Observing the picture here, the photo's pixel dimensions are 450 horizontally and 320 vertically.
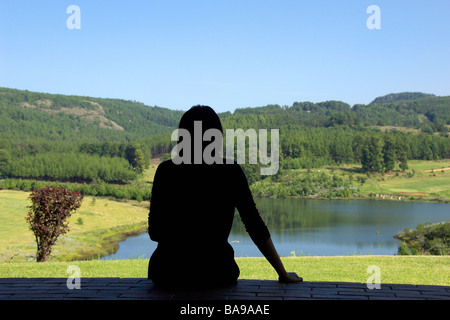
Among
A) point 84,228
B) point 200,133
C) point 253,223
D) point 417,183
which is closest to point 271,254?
point 253,223

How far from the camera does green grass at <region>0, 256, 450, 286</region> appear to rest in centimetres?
679

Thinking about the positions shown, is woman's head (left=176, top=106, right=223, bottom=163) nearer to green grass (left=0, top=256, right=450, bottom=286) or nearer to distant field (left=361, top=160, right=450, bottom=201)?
→ green grass (left=0, top=256, right=450, bottom=286)

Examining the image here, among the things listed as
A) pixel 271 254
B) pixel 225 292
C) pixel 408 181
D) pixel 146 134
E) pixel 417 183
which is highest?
pixel 146 134

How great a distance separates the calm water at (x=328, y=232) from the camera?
24017 mm

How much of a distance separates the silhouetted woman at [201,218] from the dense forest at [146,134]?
2846 inches

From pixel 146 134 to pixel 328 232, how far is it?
126323mm

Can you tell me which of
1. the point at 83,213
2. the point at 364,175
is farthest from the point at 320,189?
the point at 83,213

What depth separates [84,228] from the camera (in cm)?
3897

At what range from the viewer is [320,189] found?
74.5 metres

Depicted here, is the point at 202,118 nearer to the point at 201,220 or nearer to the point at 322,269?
the point at 201,220

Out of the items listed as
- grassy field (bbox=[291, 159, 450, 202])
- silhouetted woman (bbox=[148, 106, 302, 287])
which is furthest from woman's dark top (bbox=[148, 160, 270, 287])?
grassy field (bbox=[291, 159, 450, 202])

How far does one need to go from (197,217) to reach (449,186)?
80.9 meters

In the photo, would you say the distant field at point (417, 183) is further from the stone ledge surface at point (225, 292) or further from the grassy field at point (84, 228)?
the stone ledge surface at point (225, 292)
